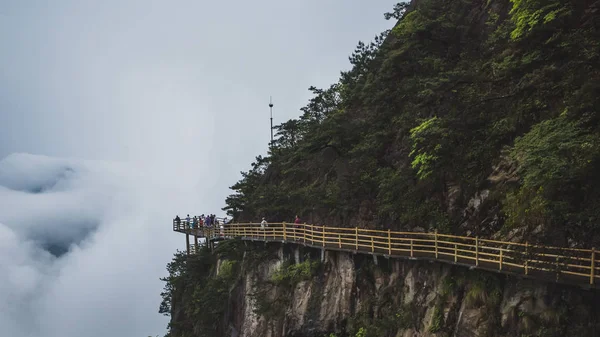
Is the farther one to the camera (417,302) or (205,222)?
(205,222)

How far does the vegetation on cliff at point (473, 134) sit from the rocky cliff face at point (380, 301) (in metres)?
2.01

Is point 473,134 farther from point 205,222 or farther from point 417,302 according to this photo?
point 205,222

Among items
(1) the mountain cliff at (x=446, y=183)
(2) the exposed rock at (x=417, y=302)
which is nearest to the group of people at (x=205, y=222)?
(1) the mountain cliff at (x=446, y=183)

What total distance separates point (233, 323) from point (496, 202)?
21.4 m

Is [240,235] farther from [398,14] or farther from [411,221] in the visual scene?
[398,14]

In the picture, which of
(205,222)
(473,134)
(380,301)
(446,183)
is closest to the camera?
(473,134)

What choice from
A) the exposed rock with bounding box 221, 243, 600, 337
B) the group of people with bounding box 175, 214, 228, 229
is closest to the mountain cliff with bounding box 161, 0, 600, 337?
the exposed rock with bounding box 221, 243, 600, 337

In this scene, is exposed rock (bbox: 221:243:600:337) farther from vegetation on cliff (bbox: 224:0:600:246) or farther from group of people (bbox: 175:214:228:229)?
group of people (bbox: 175:214:228:229)

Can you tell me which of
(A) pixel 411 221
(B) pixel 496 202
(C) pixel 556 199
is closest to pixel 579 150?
(C) pixel 556 199

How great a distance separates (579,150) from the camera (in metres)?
12.9

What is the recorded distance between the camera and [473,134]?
18.7 meters

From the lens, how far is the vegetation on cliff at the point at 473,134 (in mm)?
13695

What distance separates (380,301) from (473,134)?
8.57 meters

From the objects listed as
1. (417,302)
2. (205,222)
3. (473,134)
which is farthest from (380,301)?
(205,222)
